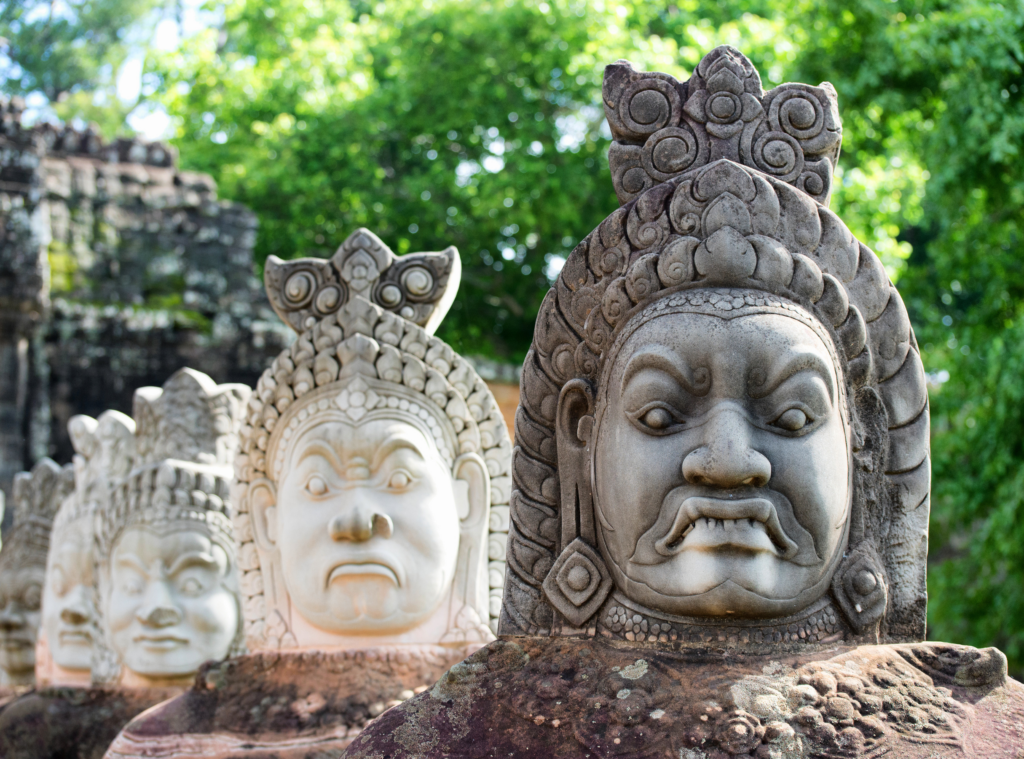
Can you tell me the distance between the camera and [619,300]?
294 cm

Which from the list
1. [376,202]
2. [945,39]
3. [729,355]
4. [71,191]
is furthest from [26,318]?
[729,355]

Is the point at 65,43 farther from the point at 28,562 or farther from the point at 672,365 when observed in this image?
the point at 672,365

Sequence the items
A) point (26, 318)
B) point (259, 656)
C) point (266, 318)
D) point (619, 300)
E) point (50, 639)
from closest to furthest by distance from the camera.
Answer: point (619, 300)
point (259, 656)
point (50, 639)
point (26, 318)
point (266, 318)

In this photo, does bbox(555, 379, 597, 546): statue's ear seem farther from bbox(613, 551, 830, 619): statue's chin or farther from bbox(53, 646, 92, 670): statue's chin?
bbox(53, 646, 92, 670): statue's chin

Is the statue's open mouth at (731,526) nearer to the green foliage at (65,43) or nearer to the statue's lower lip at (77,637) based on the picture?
the statue's lower lip at (77,637)

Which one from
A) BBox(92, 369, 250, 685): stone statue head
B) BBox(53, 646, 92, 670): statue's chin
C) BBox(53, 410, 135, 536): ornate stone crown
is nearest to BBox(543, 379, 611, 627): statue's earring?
BBox(92, 369, 250, 685): stone statue head

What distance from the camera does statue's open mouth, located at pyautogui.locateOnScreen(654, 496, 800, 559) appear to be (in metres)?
2.66

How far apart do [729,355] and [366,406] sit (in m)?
1.89

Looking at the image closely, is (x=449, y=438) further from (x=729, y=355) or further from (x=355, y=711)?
(x=729, y=355)

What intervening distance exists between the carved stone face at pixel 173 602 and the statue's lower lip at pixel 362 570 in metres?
1.23

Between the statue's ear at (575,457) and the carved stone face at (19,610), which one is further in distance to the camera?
the carved stone face at (19,610)

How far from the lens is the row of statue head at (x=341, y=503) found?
13.8 ft

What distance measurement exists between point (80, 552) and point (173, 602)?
1.25 metres

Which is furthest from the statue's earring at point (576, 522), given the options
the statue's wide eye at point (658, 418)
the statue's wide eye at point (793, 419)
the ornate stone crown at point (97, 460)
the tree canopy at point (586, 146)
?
the tree canopy at point (586, 146)
